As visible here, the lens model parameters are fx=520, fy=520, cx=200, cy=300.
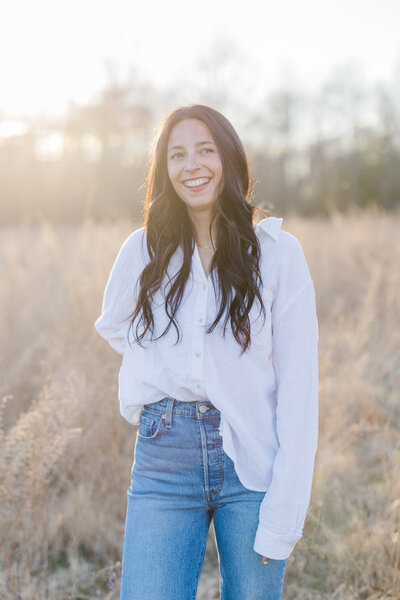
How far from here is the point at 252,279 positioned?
1.48m

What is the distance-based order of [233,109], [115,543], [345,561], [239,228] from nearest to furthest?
1. [239,228]
2. [345,561]
3. [115,543]
4. [233,109]

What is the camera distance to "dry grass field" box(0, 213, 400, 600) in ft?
6.73

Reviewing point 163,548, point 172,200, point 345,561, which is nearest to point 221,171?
point 172,200

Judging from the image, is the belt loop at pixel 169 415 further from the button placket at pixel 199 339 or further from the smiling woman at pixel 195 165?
the smiling woman at pixel 195 165

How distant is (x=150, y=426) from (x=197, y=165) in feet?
2.64

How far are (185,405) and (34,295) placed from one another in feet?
12.9

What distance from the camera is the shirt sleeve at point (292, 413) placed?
1369 mm

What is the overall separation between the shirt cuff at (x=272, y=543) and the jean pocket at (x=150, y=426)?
0.38 metres

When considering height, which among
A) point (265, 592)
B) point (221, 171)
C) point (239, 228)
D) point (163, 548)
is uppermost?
point (221, 171)

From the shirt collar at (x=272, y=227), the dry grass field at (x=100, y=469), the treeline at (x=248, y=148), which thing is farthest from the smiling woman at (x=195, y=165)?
the treeline at (x=248, y=148)

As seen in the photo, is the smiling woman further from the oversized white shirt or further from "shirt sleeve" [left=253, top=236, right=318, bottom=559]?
"shirt sleeve" [left=253, top=236, right=318, bottom=559]

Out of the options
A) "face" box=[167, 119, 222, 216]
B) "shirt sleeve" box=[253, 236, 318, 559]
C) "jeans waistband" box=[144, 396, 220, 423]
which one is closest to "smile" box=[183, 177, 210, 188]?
"face" box=[167, 119, 222, 216]

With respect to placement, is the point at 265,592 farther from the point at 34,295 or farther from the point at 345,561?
the point at 34,295

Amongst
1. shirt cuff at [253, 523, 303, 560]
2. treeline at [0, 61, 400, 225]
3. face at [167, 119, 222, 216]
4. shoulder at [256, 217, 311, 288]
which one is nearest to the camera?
shirt cuff at [253, 523, 303, 560]
